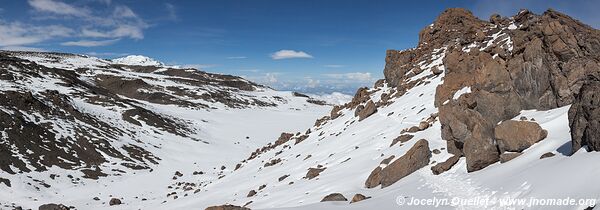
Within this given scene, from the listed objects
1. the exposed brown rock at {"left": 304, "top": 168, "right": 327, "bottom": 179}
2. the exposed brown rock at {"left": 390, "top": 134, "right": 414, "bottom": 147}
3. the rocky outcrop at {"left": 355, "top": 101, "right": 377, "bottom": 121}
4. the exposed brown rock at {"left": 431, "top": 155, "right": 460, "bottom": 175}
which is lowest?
the exposed brown rock at {"left": 431, "top": 155, "right": 460, "bottom": 175}

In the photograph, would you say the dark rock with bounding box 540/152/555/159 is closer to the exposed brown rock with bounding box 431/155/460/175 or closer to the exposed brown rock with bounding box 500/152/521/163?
the exposed brown rock with bounding box 500/152/521/163

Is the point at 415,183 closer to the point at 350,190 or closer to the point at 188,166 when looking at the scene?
the point at 350,190

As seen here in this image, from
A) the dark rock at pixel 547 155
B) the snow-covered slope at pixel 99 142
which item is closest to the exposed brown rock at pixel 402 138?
the dark rock at pixel 547 155

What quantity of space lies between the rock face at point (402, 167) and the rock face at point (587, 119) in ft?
25.1

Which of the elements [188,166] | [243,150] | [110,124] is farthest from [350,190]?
[110,124]

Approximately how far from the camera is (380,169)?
2203cm

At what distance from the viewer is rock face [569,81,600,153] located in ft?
42.7

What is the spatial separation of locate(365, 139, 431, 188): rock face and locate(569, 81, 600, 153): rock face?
7.64m

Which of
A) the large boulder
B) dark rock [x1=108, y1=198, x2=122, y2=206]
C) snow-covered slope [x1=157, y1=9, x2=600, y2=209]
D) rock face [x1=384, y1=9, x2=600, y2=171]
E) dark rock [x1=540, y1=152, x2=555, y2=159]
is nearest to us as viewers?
snow-covered slope [x1=157, y1=9, x2=600, y2=209]

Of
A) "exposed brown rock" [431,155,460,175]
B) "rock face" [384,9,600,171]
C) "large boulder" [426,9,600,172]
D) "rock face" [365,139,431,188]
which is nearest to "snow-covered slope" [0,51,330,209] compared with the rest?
"rock face" [365,139,431,188]

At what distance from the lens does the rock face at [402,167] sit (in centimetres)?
2083

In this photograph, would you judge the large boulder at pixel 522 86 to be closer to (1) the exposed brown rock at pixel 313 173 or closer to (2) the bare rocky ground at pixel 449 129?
(2) the bare rocky ground at pixel 449 129

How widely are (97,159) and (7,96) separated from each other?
65.8 ft

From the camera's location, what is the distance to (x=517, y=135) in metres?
17.8
